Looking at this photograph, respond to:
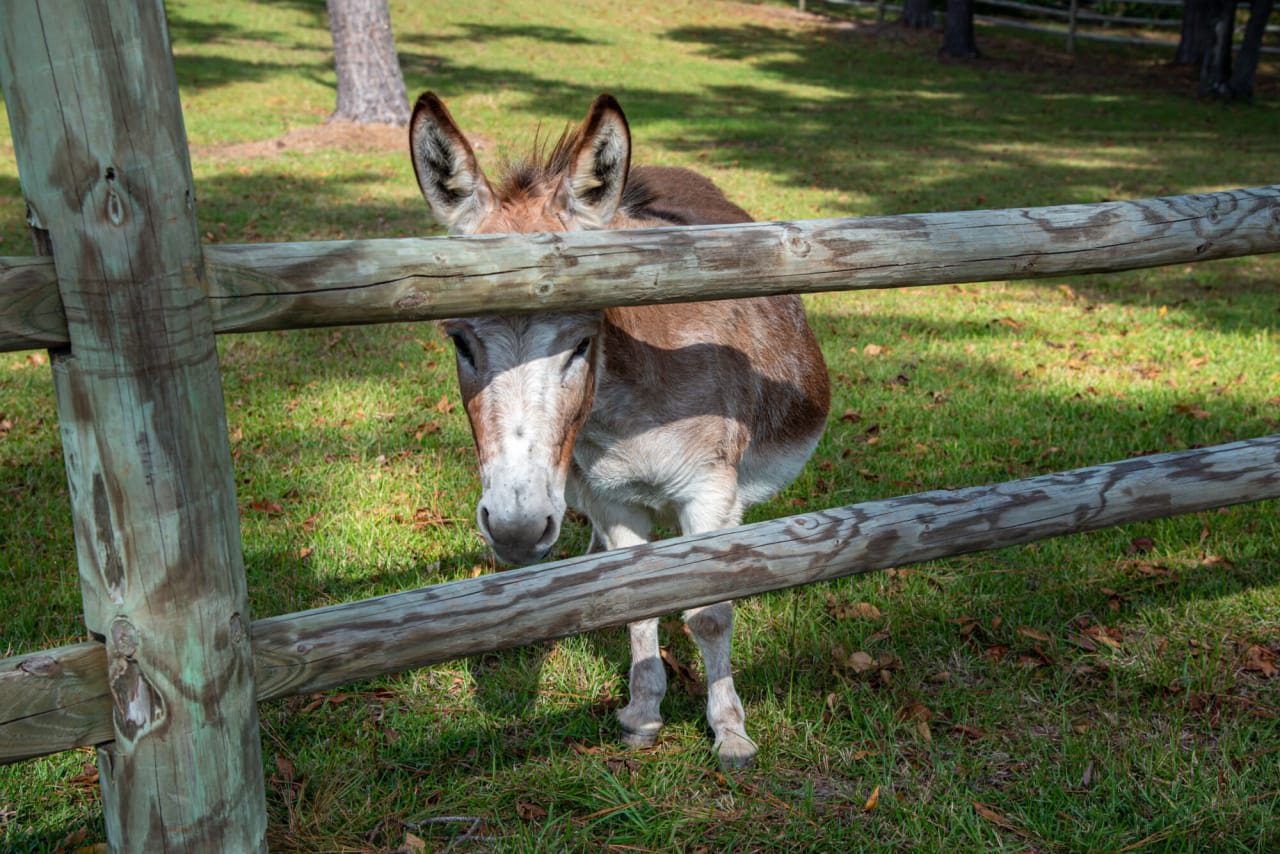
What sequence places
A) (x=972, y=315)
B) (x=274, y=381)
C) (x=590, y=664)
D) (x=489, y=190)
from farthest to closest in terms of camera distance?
1. (x=972, y=315)
2. (x=274, y=381)
3. (x=590, y=664)
4. (x=489, y=190)

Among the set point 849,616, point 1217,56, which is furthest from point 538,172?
point 1217,56

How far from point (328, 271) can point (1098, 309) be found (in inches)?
319

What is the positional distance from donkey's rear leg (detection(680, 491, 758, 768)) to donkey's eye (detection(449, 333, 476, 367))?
1.09 meters

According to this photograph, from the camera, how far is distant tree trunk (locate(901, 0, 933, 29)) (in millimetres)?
30844

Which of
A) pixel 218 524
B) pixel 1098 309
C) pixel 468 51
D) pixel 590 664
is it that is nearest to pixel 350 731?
pixel 590 664

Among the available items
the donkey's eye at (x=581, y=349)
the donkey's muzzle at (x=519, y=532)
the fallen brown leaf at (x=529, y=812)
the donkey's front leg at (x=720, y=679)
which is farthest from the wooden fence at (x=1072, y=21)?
the donkey's muzzle at (x=519, y=532)

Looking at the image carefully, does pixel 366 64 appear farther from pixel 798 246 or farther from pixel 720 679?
pixel 798 246

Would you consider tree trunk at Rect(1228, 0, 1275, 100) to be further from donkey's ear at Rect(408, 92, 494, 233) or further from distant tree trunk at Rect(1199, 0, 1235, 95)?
donkey's ear at Rect(408, 92, 494, 233)

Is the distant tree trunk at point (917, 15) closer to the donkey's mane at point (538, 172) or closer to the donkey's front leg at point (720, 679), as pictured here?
the donkey's mane at point (538, 172)

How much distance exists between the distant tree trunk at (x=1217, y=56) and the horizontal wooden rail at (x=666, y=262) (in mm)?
22423

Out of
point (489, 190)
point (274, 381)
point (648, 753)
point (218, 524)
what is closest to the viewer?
point (218, 524)

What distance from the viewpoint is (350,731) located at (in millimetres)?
3396

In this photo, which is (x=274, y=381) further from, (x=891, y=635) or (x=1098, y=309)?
(x=1098, y=309)

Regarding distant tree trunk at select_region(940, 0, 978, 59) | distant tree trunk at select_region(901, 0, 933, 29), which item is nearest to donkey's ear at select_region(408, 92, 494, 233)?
distant tree trunk at select_region(940, 0, 978, 59)
